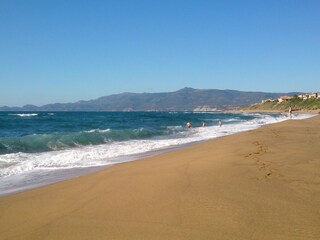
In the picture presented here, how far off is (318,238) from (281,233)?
15.3 inches

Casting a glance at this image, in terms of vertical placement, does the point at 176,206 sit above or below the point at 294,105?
above

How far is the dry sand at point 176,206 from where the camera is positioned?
412 centimetres

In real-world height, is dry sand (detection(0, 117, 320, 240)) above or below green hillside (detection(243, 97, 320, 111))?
above

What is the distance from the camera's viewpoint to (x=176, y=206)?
16.5 ft

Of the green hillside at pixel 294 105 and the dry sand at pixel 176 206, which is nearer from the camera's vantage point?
the dry sand at pixel 176 206

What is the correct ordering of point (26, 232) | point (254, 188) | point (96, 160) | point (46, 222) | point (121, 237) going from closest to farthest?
point (121, 237) → point (26, 232) → point (46, 222) → point (254, 188) → point (96, 160)

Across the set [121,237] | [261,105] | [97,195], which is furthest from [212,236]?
[261,105]

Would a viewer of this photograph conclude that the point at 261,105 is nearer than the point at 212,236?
No

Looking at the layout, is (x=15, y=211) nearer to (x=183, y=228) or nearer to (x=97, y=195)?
(x=97, y=195)

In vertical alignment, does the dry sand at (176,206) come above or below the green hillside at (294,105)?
above

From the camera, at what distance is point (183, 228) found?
4.18 metres

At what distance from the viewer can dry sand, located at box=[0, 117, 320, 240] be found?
4.12 metres

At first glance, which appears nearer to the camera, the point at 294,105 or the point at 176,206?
the point at 176,206

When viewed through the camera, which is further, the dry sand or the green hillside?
the green hillside
